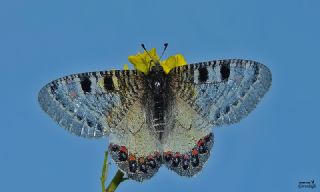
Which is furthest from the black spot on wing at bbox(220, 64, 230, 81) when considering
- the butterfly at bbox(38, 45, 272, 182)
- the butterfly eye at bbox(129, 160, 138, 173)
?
the butterfly eye at bbox(129, 160, 138, 173)

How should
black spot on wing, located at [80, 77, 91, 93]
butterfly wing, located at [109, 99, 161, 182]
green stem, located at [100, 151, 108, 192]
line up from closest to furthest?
green stem, located at [100, 151, 108, 192] → butterfly wing, located at [109, 99, 161, 182] → black spot on wing, located at [80, 77, 91, 93]

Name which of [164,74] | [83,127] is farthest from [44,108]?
[164,74]

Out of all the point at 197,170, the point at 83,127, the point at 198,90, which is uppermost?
the point at 198,90

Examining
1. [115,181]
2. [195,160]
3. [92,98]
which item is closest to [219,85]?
[195,160]

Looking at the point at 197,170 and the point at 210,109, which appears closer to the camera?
the point at 197,170

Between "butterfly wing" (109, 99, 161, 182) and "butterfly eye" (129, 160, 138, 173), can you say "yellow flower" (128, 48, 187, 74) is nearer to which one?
"butterfly wing" (109, 99, 161, 182)

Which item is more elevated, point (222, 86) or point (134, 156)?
point (222, 86)

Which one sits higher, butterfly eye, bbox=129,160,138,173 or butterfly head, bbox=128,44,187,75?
butterfly head, bbox=128,44,187,75

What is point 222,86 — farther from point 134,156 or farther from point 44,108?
point 44,108
